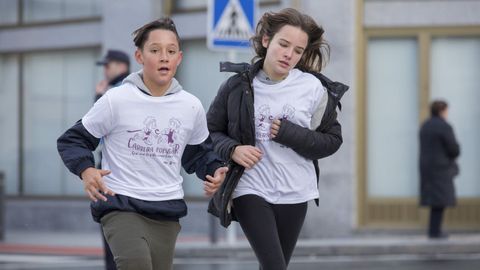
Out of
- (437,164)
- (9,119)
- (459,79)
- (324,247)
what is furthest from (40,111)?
(437,164)

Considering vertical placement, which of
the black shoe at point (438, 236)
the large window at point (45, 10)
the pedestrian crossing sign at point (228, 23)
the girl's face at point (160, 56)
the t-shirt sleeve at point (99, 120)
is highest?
the large window at point (45, 10)

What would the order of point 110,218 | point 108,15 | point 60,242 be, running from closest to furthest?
point 110,218
point 60,242
point 108,15

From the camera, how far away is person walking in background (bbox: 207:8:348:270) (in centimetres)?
560

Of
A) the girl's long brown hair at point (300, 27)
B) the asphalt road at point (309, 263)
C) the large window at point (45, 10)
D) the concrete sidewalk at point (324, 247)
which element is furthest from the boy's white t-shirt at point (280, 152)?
the large window at point (45, 10)

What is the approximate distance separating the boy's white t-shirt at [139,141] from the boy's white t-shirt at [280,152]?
0.53m

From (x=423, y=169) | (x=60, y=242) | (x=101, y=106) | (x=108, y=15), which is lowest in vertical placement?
(x=60, y=242)

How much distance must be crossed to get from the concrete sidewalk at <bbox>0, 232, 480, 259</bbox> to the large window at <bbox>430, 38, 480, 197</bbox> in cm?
172

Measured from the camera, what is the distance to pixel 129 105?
17.3ft

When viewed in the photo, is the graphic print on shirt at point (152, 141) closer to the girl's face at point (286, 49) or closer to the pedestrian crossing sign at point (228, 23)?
the girl's face at point (286, 49)

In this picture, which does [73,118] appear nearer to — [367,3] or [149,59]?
[367,3]

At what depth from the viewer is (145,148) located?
17.2 feet

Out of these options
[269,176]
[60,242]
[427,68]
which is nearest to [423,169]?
[427,68]

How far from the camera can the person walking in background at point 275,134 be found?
18.4 feet

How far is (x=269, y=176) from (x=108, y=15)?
1118 cm
